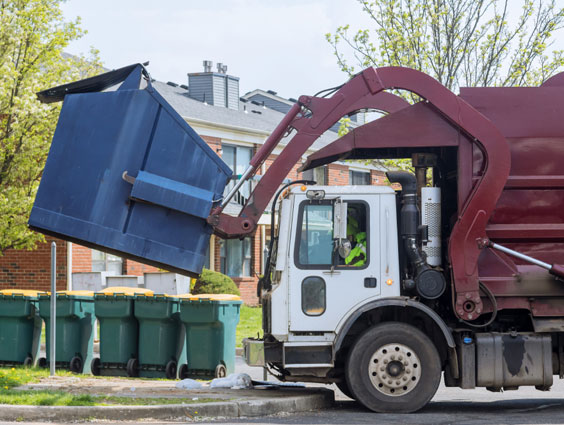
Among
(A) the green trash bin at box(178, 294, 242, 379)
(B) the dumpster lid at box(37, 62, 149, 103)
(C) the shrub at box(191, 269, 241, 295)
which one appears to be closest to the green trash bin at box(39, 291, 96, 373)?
(A) the green trash bin at box(178, 294, 242, 379)

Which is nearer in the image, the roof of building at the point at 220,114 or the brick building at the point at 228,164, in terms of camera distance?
the brick building at the point at 228,164

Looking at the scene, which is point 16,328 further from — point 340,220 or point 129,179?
point 340,220

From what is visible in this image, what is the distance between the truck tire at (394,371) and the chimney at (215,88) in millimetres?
26698

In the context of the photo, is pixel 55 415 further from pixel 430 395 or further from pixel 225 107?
pixel 225 107

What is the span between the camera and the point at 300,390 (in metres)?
10.8

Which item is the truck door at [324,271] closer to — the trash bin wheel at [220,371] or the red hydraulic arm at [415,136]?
the red hydraulic arm at [415,136]

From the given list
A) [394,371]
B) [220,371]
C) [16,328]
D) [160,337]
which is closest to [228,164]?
[16,328]

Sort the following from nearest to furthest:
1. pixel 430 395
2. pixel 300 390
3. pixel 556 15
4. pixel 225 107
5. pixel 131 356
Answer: pixel 430 395 → pixel 300 390 → pixel 131 356 → pixel 556 15 → pixel 225 107

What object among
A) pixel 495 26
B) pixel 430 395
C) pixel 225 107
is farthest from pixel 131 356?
pixel 225 107

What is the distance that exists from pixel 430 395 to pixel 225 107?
2741cm

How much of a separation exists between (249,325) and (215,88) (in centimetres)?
1523

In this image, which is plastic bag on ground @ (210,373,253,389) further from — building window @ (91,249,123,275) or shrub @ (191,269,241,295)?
shrub @ (191,269,241,295)

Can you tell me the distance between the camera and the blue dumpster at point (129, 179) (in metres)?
9.81

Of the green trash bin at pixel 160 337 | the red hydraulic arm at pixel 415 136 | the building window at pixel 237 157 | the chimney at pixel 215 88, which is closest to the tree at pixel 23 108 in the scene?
the green trash bin at pixel 160 337
